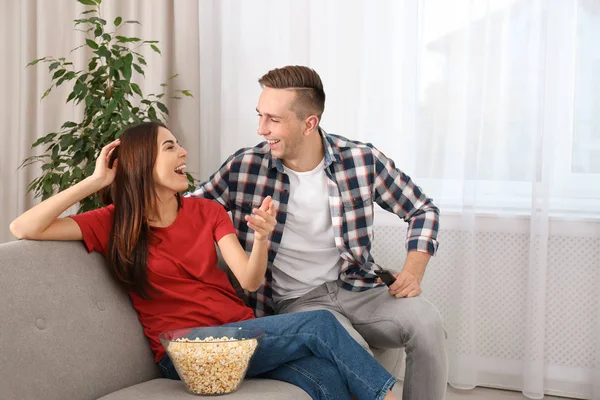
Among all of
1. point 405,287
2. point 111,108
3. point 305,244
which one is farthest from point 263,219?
point 111,108

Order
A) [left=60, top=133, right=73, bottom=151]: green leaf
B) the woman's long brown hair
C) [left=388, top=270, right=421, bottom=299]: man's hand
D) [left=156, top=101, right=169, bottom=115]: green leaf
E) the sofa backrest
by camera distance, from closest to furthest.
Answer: the sofa backrest → the woman's long brown hair → [left=388, top=270, right=421, bottom=299]: man's hand → [left=60, top=133, right=73, bottom=151]: green leaf → [left=156, top=101, right=169, bottom=115]: green leaf

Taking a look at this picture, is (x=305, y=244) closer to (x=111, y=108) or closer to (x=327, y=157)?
(x=327, y=157)

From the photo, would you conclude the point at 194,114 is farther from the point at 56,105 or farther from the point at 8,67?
the point at 8,67

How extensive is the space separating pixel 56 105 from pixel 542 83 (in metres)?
2.30

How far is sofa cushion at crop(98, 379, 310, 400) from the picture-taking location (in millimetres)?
1937

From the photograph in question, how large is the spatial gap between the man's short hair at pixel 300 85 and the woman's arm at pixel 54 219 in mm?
697

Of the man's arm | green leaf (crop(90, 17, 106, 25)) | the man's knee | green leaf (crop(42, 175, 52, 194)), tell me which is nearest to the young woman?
the man's knee

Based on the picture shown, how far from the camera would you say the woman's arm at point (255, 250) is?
2.11 meters

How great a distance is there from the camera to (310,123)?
8.71 ft

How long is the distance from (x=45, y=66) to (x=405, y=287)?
2.27 meters

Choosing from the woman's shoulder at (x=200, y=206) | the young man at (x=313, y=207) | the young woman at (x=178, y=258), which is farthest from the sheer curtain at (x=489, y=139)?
the young woman at (x=178, y=258)

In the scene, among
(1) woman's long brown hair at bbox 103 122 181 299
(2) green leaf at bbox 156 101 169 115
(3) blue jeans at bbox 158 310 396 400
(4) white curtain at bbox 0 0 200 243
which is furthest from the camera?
(4) white curtain at bbox 0 0 200 243

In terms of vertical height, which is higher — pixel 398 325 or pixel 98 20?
pixel 98 20

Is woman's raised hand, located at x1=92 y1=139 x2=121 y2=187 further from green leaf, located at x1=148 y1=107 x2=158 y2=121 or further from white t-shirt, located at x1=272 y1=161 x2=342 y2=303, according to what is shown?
green leaf, located at x1=148 y1=107 x2=158 y2=121
